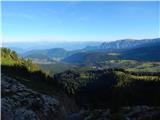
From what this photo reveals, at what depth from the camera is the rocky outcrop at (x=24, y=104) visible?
56400mm

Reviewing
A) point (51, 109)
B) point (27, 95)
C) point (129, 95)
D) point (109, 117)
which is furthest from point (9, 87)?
point (129, 95)

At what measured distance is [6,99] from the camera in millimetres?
59531

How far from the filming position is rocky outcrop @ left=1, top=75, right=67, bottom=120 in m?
56.4

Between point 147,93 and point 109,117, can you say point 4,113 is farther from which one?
point 147,93

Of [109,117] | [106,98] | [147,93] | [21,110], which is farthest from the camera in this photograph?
A: [106,98]

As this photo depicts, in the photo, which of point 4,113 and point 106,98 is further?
point 106,98

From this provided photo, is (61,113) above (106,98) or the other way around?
above

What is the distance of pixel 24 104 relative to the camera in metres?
61.3

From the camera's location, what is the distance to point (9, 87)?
67500 mm

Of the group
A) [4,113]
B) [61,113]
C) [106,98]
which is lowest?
[106,98]

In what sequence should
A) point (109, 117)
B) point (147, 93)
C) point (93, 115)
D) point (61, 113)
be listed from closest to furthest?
point (109, 117)
point (93, 115)
point (61, 113)
point (147, 93)

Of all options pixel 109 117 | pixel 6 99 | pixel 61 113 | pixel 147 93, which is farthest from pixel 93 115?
pixel 147 93

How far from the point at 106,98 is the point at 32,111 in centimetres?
11225

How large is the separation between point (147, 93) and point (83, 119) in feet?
361
